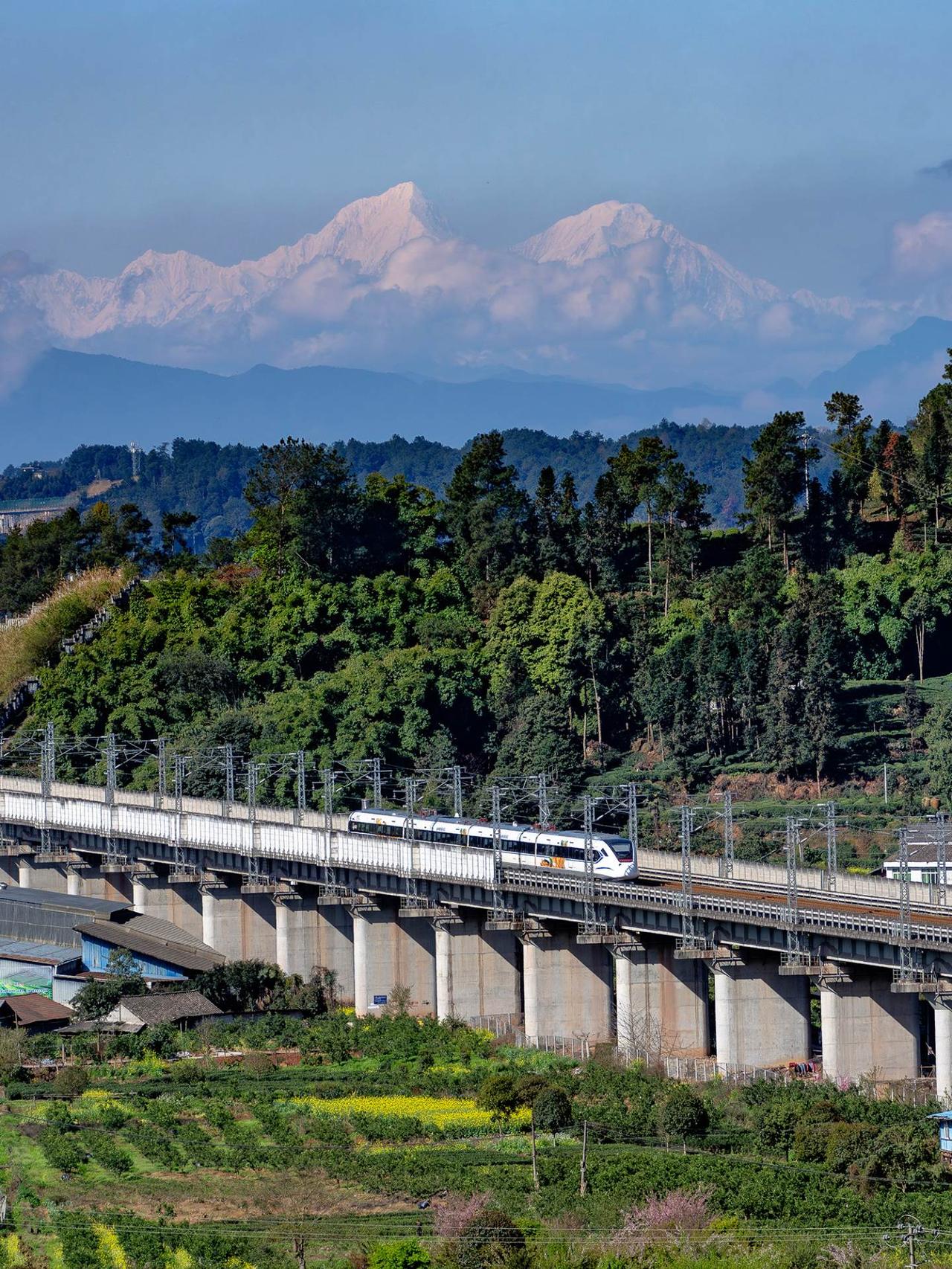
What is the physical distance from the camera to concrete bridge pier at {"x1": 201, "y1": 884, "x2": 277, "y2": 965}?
116 m

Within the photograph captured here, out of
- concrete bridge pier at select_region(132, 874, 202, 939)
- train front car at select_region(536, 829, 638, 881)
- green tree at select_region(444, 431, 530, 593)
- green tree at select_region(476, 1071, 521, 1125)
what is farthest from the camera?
green tree at select_region(444, 431, 530, 593)

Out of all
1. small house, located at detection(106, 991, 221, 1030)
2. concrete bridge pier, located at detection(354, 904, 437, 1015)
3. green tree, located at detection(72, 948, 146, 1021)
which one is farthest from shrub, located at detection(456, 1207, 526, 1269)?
concrete bridge pier, located at detection(354, 904, 437, 1015)

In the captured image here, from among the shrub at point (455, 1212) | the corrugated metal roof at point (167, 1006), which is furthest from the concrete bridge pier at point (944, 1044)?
the corrugated metal roof at point (167, 1006)

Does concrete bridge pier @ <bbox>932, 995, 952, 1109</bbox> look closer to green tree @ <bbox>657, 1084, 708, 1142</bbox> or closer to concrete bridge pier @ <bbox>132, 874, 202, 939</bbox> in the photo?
green tree @ <bbox>657, 1084, 708, 1142</bbox>

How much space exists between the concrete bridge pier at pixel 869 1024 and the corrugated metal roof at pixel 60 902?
45516mm

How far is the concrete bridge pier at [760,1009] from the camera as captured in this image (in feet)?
272

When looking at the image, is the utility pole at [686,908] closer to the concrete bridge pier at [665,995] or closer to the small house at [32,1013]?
the concrete bridge pier at [665,995]

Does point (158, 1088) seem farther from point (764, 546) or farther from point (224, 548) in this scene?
point (224, 548)

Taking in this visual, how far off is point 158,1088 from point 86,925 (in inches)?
969

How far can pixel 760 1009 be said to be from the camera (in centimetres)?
8356

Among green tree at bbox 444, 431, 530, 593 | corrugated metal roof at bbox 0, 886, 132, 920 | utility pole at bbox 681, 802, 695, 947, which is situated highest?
green tree at bbox 444, 431, 530, 593

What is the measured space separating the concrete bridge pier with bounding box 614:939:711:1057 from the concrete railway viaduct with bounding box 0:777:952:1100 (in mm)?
79

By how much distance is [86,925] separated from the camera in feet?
346

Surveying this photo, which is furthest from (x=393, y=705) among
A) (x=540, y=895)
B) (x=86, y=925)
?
(x=540, y=895)
